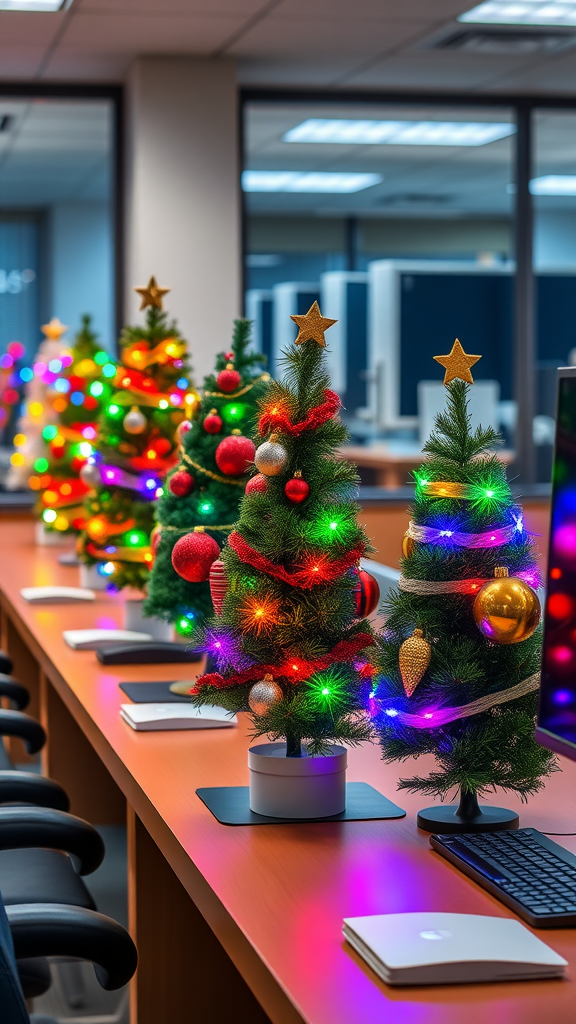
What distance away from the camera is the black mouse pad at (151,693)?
6.40 feet

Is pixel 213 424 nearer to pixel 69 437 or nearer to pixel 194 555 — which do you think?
pixel 194 555

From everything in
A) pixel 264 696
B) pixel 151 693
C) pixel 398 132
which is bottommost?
pixel 151 693

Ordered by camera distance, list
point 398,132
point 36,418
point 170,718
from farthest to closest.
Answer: point 398,132
point 36,418
point 170,718

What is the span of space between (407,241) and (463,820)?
1046 cm

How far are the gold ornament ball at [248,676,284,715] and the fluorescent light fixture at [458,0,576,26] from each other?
3.55m

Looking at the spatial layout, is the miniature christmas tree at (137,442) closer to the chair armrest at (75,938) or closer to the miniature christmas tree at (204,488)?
the miniature christmas tree at (204,488)

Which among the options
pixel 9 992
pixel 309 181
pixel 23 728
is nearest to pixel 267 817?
A: pixel 9 992

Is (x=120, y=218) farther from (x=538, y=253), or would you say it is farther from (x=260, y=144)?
(x=538, y=253)

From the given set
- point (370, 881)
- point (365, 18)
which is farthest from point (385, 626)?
point (365, 18)

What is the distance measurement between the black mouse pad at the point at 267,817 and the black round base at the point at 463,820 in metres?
0.04

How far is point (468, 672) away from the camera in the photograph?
1.27 m

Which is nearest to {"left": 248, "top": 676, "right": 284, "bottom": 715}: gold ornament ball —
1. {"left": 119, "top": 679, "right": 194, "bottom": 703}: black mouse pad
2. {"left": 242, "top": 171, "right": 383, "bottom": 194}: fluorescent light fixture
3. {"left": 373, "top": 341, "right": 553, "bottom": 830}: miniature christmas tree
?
{"left": 373, "top": 341, "right": 553, "bottom": 830}: miniature christmas tree

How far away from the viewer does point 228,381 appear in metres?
2.01

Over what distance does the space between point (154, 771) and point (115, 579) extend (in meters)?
1.05
